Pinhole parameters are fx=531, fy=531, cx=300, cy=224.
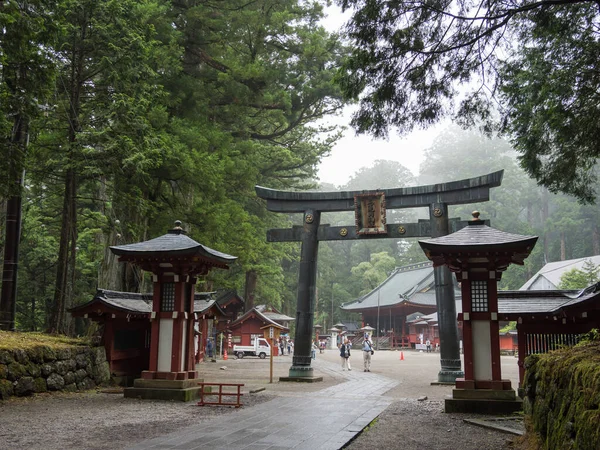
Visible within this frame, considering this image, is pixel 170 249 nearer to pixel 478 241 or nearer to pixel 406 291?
pixel 478 241

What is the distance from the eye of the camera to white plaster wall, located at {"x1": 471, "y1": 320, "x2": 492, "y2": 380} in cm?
1016

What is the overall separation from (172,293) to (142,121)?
16.3 feet

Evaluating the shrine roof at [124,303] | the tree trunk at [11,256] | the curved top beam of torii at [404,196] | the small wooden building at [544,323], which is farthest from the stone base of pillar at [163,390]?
the curved top beam of torii at [404,196]

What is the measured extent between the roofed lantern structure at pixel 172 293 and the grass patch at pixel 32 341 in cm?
220

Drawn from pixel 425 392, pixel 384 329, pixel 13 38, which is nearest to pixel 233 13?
pixel 13 38

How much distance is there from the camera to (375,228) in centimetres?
1619

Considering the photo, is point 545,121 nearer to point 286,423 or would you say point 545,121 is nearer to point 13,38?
point 286,423

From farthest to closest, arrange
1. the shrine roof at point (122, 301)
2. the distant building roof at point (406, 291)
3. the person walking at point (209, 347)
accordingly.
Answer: the distant building roof at point (406, 291)
the person walking at point (209, 347)
the shrine roof at point (122, 301)

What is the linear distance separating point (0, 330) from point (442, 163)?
7820 cm

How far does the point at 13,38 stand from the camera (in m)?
9.55

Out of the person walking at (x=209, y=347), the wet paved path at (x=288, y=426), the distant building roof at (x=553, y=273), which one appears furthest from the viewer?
the distant building roof at (x=553, y=273)

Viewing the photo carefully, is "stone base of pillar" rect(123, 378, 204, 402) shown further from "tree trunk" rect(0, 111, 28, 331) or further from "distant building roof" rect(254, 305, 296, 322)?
"distant building roof" rect(254, 305, 296, 322)

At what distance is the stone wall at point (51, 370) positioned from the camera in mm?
10195

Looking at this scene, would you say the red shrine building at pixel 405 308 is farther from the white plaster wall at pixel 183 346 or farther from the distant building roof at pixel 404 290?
the white plaster wall at pixel 183 346
